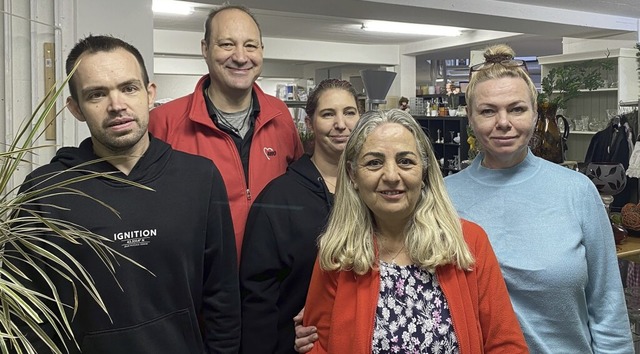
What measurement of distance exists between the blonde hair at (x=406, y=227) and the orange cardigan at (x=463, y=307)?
0.03 m

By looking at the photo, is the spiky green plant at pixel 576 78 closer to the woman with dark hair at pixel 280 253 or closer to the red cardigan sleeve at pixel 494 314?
the woman with dark hair at pixel 280 253

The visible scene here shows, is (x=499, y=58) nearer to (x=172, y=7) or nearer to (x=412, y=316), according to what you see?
(x=412, y=316)

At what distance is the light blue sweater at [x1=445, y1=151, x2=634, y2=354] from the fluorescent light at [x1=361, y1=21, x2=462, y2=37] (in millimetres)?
6550

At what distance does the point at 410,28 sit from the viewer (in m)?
8.33

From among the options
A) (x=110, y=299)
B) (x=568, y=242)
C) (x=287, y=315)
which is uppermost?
(x=568, y=242)

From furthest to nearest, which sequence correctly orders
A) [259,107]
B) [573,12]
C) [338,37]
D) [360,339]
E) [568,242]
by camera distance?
[338,37] → [573,12] → [259,107] → [568,242] → [360,339]

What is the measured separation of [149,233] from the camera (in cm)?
146

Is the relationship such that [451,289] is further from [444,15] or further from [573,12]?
[573,12]

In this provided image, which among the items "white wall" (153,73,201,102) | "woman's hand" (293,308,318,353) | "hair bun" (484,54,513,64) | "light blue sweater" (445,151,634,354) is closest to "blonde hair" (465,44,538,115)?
"hair bun" (484,54,513,64)

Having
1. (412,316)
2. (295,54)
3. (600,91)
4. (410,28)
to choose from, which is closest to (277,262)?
(412,316)

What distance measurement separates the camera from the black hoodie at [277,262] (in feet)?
5.65

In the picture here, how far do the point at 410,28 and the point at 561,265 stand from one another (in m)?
7.21

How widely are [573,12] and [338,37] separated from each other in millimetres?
3755

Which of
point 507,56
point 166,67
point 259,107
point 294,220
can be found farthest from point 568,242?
point 166,67
